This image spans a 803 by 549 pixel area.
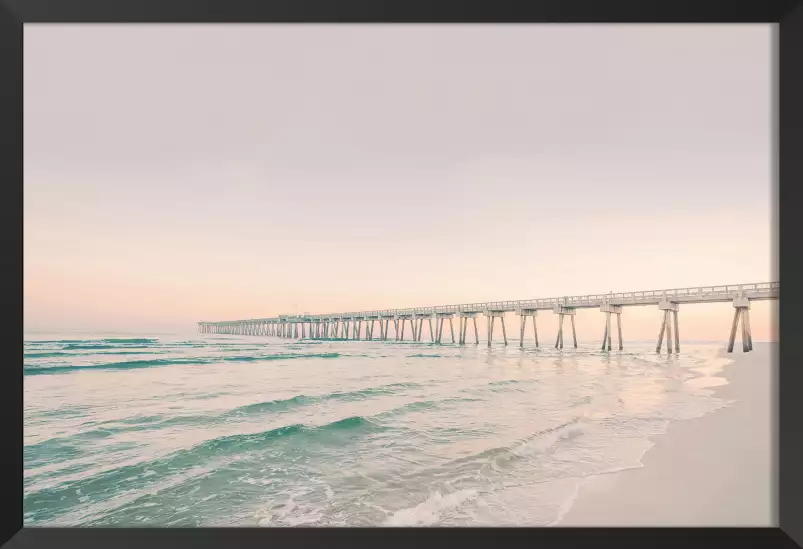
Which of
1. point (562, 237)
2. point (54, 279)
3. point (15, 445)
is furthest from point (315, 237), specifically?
point (15, 445)

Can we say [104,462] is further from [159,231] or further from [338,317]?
[338,317]

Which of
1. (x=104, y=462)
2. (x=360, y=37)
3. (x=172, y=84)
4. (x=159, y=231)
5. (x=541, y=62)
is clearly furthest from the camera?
(x=159, y=231)

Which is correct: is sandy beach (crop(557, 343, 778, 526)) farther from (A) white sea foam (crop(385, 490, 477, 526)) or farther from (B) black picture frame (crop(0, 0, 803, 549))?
(A) white sea foam (crop(385, 490, 477, 526))

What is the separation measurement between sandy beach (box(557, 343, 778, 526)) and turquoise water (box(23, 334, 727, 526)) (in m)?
0.17

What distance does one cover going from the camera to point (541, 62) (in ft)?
20.5

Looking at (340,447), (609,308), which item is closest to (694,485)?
(340,447)

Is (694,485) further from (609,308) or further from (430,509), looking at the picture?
(609,308)

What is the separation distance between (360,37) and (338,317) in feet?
112

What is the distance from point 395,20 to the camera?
2479 millimetres

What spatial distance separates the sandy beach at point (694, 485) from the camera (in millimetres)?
2744

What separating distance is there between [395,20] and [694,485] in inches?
150

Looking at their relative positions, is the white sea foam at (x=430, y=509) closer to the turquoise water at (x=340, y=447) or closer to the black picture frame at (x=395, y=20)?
the turquoise water at (x=340, y=447)

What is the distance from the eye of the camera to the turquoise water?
119 inches

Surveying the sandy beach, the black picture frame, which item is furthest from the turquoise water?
the black picture frame
